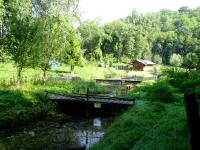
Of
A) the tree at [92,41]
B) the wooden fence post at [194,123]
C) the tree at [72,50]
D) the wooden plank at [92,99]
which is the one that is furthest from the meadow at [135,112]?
the tree at [92,41]

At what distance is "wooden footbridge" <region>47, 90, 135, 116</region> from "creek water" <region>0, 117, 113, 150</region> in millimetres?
3054

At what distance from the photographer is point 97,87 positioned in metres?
49.2

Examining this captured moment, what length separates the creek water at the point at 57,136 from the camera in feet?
78.3

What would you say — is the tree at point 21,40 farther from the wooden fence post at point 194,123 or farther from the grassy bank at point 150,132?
the wooden fence post at point 194,123

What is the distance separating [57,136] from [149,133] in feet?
39.2

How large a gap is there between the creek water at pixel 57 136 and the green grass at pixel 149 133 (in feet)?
13.0

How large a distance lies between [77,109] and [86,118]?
122 inches

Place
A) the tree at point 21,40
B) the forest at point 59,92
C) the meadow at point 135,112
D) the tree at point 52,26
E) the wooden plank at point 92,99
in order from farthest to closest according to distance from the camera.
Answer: the tree at point 52,26, the tree at point 21,40, the wooden plank at point 92,99, the forest at point 59,92, the meadow at point 135,112

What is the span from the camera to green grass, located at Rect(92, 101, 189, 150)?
44.5ft

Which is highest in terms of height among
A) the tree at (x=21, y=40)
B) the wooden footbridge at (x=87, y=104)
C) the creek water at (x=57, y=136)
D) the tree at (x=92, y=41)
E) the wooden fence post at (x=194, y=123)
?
the tree at (x=92, y=41)

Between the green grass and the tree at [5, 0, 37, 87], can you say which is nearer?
the green grass

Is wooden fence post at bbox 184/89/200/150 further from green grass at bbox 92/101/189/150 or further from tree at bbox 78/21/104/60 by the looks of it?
tree at bbox 78/21/104/60

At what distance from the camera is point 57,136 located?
26.5m

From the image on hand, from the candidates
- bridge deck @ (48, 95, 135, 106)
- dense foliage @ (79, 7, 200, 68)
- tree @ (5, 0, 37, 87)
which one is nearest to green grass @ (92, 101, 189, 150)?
bridge deck @ (48, 95, 135, 106)
